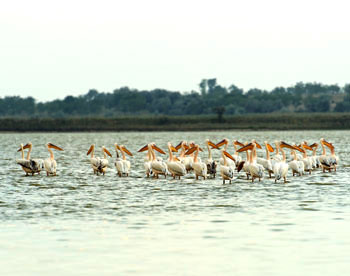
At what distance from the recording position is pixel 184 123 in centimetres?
11712

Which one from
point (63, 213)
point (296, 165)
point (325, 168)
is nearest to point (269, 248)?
point (63, 213)

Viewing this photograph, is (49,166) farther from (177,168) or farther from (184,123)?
(184,123)

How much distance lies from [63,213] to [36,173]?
12273 mm

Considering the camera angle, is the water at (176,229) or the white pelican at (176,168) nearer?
the water at (176,229)

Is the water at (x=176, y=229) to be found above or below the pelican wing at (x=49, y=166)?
below

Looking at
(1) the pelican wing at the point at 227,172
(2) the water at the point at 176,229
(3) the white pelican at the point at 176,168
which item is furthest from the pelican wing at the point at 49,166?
(1) the pelican wing at the point at 227,172

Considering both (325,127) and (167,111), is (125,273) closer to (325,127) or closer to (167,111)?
(325,127)

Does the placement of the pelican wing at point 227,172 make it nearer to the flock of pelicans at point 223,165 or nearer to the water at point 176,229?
the flock of pelicans at point 223,165

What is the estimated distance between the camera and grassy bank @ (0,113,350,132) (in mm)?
108812

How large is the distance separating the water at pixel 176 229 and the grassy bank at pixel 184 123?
87439mm

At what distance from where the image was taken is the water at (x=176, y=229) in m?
10.8

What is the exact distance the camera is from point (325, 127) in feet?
349

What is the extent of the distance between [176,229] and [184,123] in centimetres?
10344

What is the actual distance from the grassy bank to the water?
87439 mm
